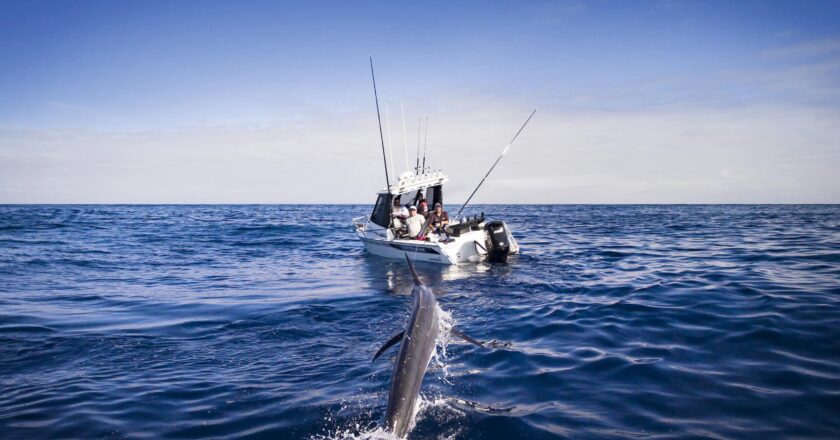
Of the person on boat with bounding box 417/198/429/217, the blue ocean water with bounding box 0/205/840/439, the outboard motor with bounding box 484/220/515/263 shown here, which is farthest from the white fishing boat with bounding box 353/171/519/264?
the blue ocean water with bounding box 0/205/840/439

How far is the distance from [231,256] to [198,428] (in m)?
19.0

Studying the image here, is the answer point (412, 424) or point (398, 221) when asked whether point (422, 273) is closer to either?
point (398, 221)

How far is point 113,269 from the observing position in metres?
18.1

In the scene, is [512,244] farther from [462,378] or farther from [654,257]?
[462,378]

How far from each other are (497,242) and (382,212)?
5.31 meters

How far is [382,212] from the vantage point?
64.2 ft

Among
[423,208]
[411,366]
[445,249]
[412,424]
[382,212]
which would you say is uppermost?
[423,208]

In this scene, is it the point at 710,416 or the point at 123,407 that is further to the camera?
the point at 123,407

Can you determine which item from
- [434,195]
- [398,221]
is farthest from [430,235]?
[434,195]

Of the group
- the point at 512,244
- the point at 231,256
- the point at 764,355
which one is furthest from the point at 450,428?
the point at 231,256

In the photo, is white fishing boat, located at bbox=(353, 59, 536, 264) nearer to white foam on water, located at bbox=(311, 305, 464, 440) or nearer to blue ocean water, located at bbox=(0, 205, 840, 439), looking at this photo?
blue ocean water, located at bbox=(0, 205, 840, 439)

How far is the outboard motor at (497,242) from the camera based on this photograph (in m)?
16.7

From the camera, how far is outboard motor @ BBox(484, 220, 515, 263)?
1669cm

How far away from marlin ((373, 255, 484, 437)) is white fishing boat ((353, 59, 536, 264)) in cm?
1019
